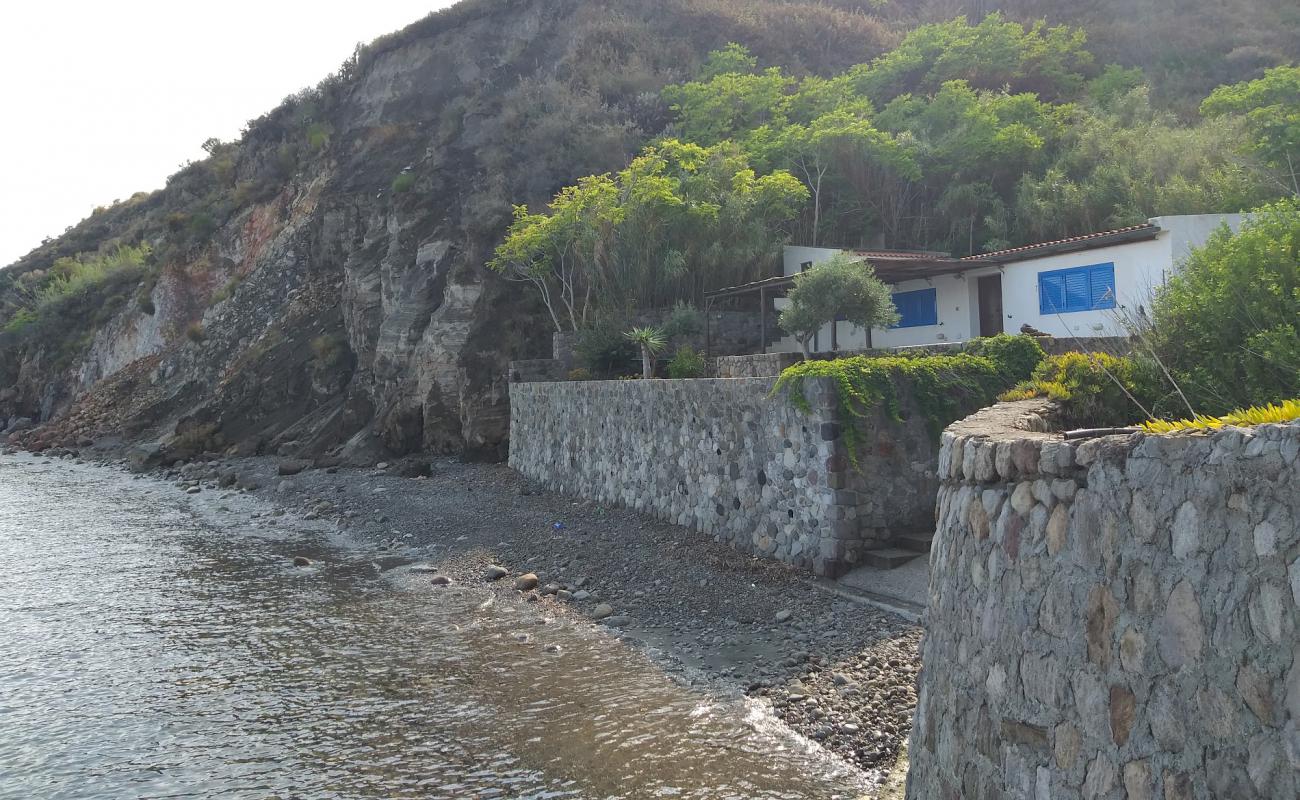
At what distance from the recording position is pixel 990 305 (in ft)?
71.9

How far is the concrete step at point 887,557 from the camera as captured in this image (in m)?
11.2

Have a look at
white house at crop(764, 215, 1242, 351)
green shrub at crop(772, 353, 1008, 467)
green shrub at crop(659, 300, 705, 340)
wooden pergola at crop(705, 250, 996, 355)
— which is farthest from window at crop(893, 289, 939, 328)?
green shrub at crop(772, 353, 1008, 467)

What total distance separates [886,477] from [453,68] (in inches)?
1605

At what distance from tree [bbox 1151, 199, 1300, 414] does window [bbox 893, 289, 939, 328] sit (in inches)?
561

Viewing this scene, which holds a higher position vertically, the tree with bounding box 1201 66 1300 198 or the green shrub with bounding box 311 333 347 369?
the tree with bounding box 1201 66 1300 198

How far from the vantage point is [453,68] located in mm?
46281

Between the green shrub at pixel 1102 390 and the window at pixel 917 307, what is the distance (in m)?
14.3

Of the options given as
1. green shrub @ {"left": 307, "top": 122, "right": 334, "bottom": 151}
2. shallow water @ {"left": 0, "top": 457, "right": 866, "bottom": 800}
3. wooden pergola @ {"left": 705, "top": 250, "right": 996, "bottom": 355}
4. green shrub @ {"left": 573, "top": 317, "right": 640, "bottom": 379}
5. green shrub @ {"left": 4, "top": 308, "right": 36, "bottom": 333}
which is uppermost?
green shrub @ {"left": 307, "top": 122, "right": 334, "bottom": 151}

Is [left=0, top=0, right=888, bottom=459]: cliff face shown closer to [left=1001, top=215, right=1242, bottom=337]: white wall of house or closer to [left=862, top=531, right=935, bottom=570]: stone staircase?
[left=1001, top=215, right=1242, bottom=337]: white wall of house

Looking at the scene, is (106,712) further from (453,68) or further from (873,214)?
(453,68)

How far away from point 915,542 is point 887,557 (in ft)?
1.74

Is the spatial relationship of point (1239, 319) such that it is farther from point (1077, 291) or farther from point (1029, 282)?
point (1029, 282)

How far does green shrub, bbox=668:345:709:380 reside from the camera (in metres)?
20.6

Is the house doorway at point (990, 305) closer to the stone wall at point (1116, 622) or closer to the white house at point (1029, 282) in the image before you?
the white house at point (1029, 282)
